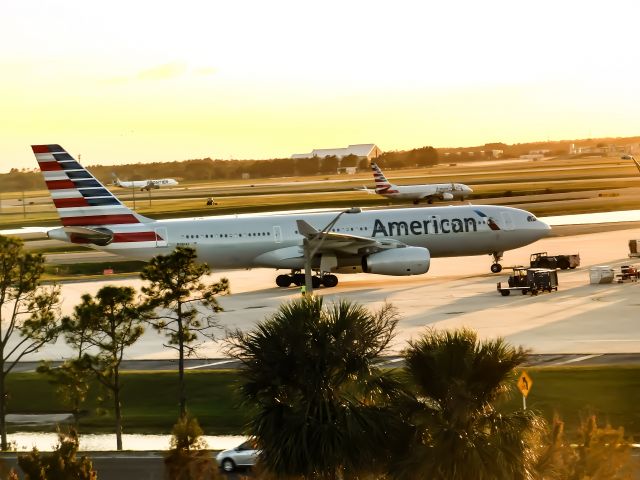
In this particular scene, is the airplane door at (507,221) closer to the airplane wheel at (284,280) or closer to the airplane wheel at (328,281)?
the airplane wheel at (328,281)

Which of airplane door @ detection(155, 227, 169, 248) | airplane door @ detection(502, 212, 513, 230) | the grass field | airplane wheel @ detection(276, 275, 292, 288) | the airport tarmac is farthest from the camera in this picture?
airplane door @ detection(502, 212, 513, 230)

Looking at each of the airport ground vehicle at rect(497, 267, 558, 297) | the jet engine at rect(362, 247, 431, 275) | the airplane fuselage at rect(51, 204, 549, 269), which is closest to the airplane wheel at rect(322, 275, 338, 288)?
the airplane fuselage at rect(51, 204, 549, 269)

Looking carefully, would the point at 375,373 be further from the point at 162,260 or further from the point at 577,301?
the point at 577,301

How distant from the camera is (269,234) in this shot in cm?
6800

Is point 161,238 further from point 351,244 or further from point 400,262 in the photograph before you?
point 400,262

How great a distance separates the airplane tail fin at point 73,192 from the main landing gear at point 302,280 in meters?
9.46

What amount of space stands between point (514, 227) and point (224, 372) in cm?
3040

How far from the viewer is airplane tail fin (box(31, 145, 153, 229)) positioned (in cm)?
6681

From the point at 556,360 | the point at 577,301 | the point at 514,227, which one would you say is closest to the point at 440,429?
the point at 556,360

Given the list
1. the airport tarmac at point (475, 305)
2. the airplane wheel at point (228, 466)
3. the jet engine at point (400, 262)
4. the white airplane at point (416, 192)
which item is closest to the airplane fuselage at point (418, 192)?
the white airplane at point (416, 192)

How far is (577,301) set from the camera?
2311 inches

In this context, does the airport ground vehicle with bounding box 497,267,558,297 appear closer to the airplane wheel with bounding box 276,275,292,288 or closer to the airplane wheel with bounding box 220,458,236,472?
the airplane wheel with bounding box 276,275,292,288

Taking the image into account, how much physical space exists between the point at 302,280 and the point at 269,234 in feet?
11.4

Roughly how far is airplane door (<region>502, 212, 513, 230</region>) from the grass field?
28.7 metres
